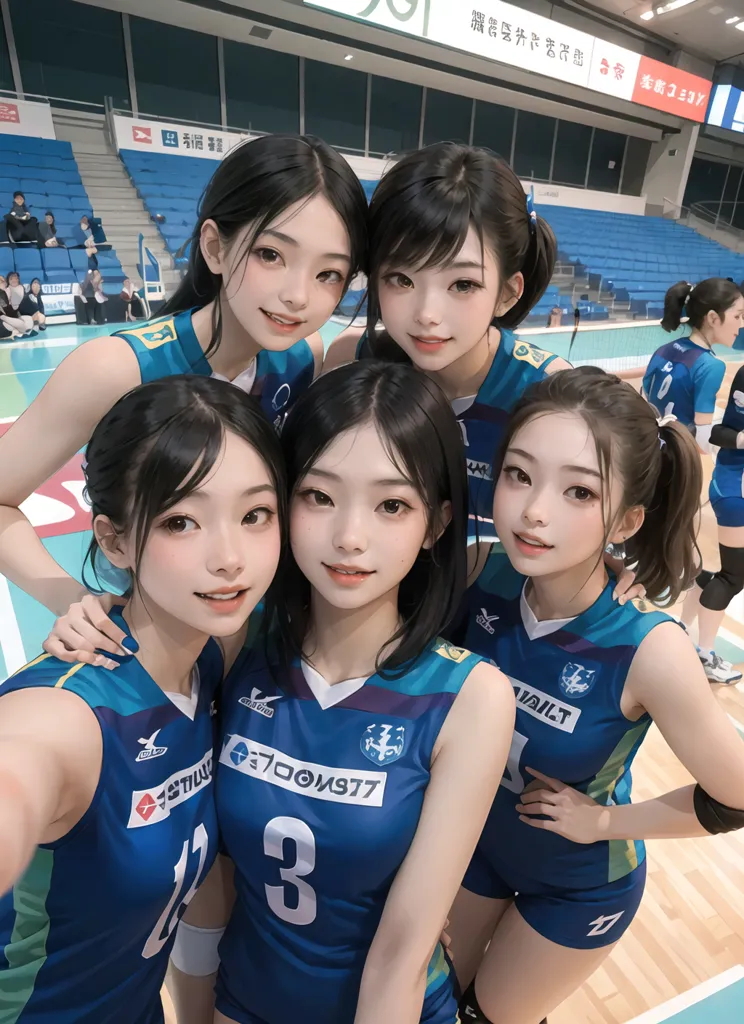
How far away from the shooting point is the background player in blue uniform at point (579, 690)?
3.79ft

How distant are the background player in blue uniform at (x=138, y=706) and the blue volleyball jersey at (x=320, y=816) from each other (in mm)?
104

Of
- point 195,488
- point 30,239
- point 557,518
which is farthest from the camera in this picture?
point 30,239

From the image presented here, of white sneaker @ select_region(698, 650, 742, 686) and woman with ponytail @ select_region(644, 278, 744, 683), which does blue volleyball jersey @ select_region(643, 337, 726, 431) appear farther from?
white sneaker @ select_region(698, 650, 742, 686)

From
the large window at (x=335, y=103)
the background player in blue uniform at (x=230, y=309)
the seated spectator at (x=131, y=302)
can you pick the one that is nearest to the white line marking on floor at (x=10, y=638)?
the background player in blue uniform at (x=230, y=309)

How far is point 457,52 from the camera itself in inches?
504

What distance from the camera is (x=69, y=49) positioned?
1082 centimetres

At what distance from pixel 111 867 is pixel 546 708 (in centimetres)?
80

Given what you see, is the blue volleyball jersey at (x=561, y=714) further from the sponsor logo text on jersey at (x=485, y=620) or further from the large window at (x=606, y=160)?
the large window at (x=606, y=160)

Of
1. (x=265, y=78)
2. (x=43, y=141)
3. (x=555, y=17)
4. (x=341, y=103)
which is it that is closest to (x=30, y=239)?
(x=43, y=141)

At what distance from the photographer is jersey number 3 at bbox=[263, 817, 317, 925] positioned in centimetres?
108

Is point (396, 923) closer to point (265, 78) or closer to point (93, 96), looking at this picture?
point (93, 96)

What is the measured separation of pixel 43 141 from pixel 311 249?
1222 centimetres

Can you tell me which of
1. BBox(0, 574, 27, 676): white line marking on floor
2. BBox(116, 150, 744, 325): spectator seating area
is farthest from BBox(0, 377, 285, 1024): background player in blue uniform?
BBox(116, 150, 744, 325): spectator seating area

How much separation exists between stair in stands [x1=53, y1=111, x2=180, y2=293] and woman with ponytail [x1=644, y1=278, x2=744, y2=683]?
923 cm
